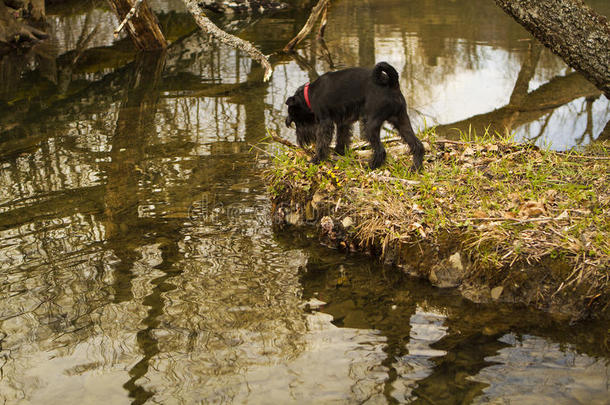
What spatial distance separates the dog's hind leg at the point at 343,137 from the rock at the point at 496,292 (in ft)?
6.85

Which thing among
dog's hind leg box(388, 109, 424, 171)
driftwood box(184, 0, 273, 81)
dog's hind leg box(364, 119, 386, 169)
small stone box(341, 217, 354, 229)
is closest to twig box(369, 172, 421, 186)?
dog's hind leg box(364, 119, 386, 169)

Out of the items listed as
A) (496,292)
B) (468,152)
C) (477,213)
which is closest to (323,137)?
(468,152)

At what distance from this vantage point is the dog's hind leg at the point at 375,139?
5016mm

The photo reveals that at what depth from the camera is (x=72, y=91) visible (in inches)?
415

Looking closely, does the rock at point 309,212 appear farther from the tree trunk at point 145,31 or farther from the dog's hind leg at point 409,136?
the tree trunk at point 145,31

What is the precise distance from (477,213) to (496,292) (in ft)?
1.99

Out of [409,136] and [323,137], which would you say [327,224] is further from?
[409,136]

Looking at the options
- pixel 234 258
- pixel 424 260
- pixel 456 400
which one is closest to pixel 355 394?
pixel 456 400

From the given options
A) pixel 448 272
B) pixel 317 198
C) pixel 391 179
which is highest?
pixel 391 179

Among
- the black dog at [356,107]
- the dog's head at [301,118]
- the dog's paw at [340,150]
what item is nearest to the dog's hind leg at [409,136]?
the black dog at [356,107]

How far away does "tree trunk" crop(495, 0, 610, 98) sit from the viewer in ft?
19.2

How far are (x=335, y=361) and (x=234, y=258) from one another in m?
1.52

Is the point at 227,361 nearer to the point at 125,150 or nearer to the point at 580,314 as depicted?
the point at 580,314

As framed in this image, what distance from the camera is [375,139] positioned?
5047 mm
